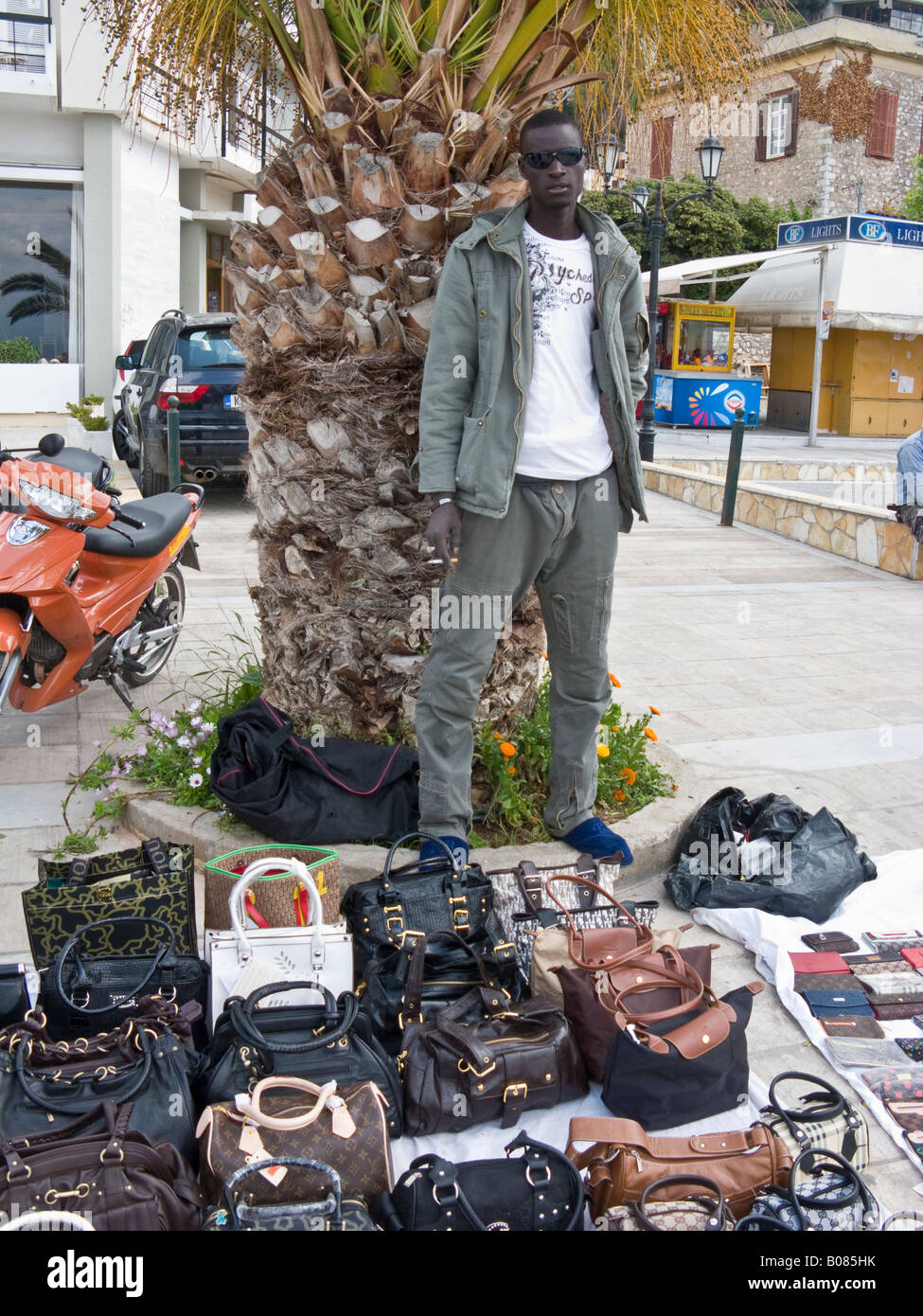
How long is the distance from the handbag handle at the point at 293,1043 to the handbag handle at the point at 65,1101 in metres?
0.20

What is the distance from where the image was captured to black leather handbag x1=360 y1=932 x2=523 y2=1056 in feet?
9.36

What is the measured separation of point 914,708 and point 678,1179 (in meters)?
4.59

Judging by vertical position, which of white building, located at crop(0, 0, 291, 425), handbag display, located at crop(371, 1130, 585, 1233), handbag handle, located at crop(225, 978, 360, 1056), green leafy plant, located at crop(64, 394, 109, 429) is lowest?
handbag display, located at crop(371, 1130, 585, 1233)

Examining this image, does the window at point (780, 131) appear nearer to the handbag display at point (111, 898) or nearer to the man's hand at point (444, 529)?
the man's hand at point (444, 529)

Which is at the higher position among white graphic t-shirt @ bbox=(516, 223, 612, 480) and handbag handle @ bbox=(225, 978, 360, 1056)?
white graphic t-shirt @ bbox=(516, 223, 612, 480)

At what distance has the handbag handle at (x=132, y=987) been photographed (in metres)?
2.61

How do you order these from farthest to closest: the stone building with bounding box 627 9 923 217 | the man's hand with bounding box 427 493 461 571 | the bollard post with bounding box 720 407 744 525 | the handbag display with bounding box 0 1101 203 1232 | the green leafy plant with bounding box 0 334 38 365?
the stone building with bounding box 627 9 923 217 → the green leafy plant with bounding box 0 334 38 365 → the bollard post with bounding box 720 407 744 525 → the man's hand with bounding box 427 493 461 571 → the handbag display with bounding box 0 1101 203 1232

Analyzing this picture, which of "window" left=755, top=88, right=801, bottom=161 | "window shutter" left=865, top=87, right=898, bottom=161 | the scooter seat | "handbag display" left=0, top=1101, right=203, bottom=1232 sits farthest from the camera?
"window shutter" left=865, top=87, right=898, bottom=161

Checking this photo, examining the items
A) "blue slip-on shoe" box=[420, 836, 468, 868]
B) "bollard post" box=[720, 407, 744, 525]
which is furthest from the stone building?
"blue slip-on shoe" box=[420, 836, 468, 868]

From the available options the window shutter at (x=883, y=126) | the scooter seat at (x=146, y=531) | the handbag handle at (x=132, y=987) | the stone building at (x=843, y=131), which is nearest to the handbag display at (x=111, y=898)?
the handbag handle at (x=132, y=987)

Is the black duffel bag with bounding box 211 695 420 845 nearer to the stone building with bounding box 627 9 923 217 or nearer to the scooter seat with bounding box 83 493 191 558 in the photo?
the scooter seat with bounding box 83 493 191 558

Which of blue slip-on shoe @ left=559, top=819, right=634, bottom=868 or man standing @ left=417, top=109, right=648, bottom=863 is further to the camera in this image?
blue slip-on shoe @ left=559, top=819, right=634, bottom=868

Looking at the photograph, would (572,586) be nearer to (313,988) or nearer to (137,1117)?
(313,988)

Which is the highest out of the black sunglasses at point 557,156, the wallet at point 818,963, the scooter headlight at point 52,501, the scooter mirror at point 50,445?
the black sunglasses at point 557,156
